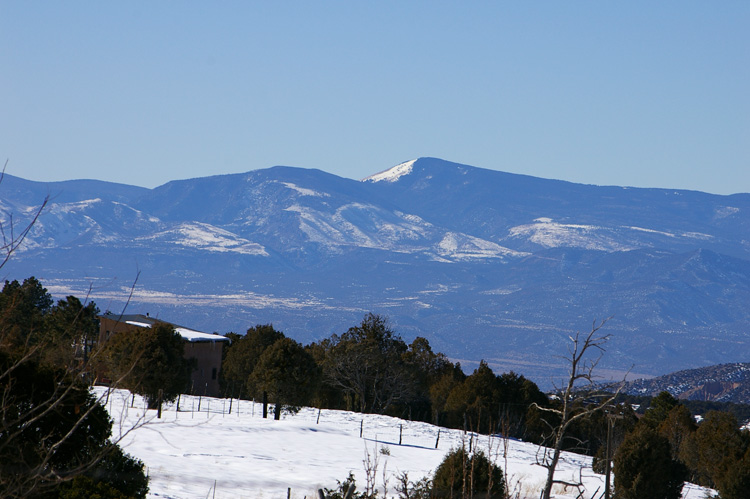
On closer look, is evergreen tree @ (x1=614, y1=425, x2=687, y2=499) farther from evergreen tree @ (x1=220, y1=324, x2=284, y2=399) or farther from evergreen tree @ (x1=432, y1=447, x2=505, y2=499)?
evergreen tree @ (x1=220, y1=324, x2=284, y2=399)

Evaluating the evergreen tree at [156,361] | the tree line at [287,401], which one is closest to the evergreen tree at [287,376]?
the tree line at [287,401]

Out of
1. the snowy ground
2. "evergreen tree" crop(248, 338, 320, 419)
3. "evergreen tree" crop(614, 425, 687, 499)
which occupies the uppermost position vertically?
"evergreen tree" crop(248, 338, 320, 419)

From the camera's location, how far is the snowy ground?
99.5ft

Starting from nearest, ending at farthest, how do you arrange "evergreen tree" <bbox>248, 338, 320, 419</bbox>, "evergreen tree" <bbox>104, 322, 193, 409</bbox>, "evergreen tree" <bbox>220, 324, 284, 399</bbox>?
1. "evergreen tree" <bbox>104, 322, 193, 409</bbox>
2. "evergreen tree" <bbox>248, 338, 320, 419</bbox>
3. "evergreen tree" <bbox>220, 324, 284, 399</bbox>

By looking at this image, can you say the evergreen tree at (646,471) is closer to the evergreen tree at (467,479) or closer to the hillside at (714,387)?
A: the evergreen tree at (467,479)

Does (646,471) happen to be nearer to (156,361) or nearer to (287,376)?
(287,376)

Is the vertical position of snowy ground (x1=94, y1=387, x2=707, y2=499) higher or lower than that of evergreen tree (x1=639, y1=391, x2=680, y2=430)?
lower

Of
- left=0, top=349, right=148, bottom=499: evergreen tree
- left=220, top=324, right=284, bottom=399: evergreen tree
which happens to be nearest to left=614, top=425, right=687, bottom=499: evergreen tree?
left=0, top=349, right=148, bottom=499: evergreen tree

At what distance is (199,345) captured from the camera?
271 feet

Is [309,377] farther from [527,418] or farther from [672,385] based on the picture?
[672,385]

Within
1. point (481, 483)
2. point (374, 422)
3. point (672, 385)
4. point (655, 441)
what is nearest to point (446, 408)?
point (374, 422)

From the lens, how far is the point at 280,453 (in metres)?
40.0

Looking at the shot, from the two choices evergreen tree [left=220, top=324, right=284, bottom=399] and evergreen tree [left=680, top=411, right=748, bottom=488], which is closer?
evergreen tree [left=680, top=411, right=748, bottom=488]

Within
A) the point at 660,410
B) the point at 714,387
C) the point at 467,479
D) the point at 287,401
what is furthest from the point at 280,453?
Result: the point at 714,387
